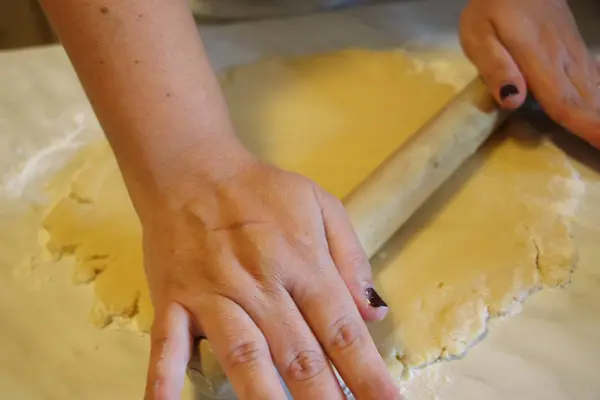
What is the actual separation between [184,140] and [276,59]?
0.48 meters

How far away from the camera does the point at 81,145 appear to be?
3.47ft

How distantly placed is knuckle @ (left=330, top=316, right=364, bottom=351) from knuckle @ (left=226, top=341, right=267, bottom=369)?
69 mm

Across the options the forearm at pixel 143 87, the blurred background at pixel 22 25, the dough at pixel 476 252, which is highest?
the forearm at pixel 143 87

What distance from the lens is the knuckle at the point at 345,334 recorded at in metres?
0.63

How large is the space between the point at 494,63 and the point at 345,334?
53 centimetres

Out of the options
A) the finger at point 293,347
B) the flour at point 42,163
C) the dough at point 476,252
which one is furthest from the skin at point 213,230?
the flour at point 42,163

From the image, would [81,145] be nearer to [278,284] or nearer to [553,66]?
[278,284]

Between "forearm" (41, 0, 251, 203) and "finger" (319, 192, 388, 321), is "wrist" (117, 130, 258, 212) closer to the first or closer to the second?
"forearm" (41, 0, 251, 203)

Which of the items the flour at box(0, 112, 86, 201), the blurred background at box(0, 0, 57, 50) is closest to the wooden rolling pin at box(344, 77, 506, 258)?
the flour at box(0, 112, 86, 201)

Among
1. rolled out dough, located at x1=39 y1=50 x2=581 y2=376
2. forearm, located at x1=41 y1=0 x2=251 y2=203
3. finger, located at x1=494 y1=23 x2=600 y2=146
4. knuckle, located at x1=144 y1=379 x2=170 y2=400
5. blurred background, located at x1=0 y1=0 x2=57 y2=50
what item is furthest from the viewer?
blurred background, located at x1=0 y1=0 x2=57 y2=50

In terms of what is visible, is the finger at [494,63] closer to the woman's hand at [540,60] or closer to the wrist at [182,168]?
the woman's hand at [540,60]

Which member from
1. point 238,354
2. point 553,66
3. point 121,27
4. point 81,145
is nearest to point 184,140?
point 121,27

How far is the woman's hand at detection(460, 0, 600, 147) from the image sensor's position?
946 mm

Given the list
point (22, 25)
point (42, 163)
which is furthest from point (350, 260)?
point (22, 25)
